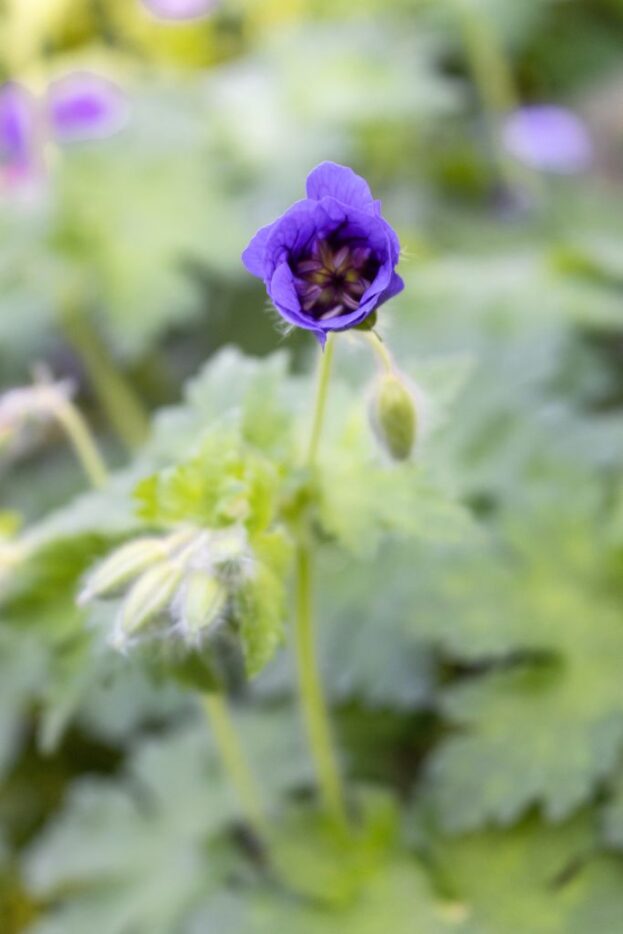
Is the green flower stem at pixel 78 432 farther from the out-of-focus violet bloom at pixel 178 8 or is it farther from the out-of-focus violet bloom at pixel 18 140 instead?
the out-of-focus violet bloom at pixel 178 8

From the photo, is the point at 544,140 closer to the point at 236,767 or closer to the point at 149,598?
the point at 236,767

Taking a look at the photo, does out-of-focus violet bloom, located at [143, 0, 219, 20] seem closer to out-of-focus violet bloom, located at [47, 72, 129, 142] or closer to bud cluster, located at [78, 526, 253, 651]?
out-of-focus violet bloom, located at [47, 72, 129, 142]

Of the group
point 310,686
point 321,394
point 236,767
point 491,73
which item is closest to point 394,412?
point 321,394

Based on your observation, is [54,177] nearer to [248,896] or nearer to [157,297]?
→ [157,297]

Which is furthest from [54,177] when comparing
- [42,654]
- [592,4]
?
[592,4]

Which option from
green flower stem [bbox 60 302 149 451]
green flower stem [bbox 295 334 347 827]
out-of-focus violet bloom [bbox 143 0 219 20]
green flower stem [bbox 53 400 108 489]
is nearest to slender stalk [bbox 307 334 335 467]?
green flower stem [bbox 295 334 347 827]

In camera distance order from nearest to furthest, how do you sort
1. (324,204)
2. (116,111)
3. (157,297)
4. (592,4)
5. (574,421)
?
(324,204)
(574,421)
(157,297)
(116,111)
(592,4)
